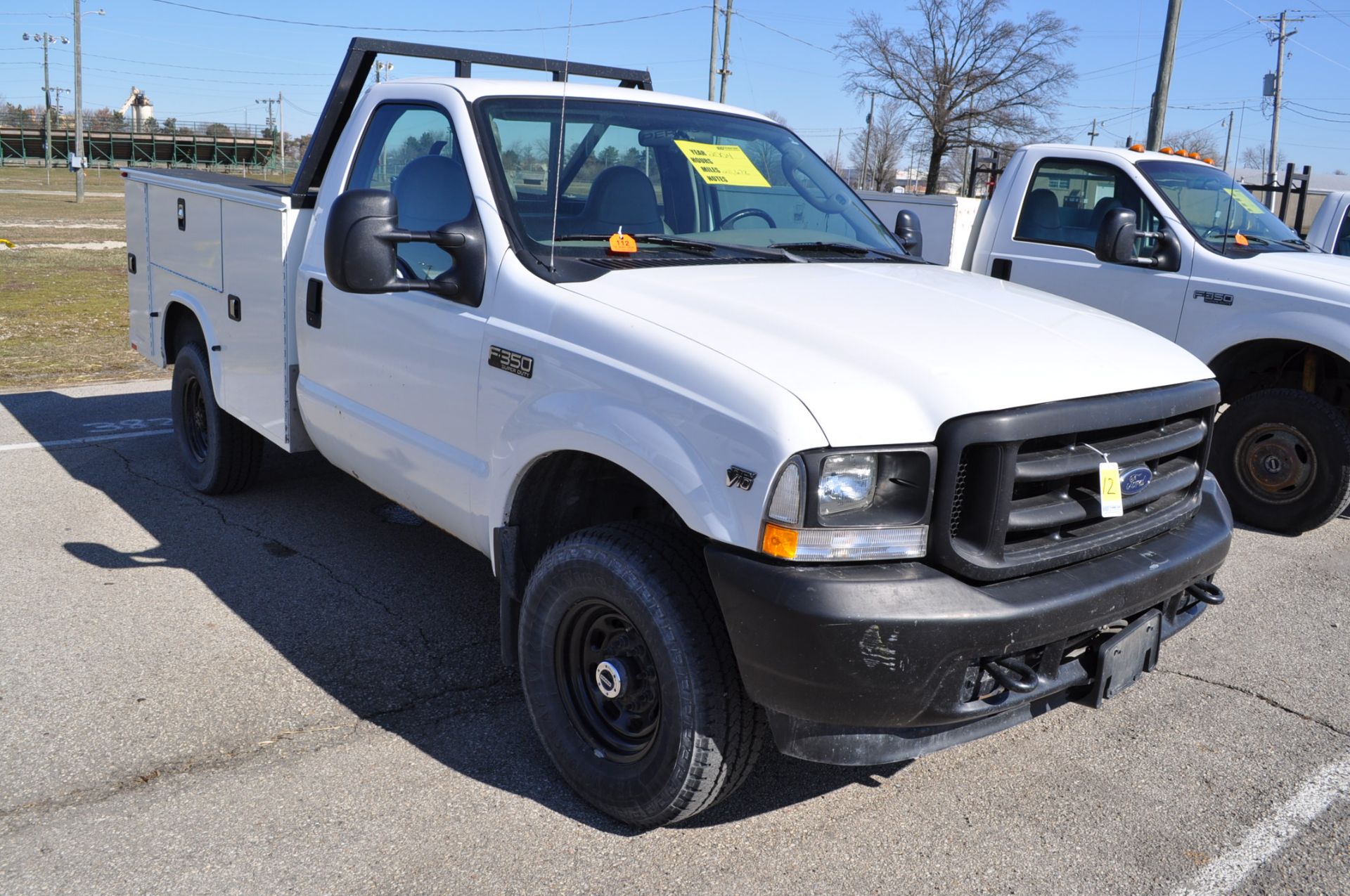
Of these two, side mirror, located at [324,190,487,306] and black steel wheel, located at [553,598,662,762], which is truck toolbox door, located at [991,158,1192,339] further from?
side mirror, located at [324,190,487,306]

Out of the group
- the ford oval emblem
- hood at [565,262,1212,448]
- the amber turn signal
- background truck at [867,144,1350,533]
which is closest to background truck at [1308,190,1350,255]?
background truck at [867,144,1350,533]

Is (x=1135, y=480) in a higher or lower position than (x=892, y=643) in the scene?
higher

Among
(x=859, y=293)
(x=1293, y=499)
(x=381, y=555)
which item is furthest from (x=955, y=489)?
(x=1293, y=499)

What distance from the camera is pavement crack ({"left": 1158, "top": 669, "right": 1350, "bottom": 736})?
392 centimetres

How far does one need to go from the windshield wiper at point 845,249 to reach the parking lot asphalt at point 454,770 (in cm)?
173

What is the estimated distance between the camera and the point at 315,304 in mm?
4434

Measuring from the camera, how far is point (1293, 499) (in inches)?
243

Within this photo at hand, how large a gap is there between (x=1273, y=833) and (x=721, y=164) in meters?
2.78

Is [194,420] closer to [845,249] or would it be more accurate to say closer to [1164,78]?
[845,249]

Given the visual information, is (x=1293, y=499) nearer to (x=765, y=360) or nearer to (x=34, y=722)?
(x=765, y=360)

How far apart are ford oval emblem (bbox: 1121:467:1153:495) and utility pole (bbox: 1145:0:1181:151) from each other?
11.4 metres

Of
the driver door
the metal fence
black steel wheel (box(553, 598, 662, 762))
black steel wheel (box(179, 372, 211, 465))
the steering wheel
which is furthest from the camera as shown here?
the metal fence

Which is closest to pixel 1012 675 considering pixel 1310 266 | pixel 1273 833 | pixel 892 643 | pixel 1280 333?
pixel 892 643

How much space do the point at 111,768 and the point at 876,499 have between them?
2.36 m
